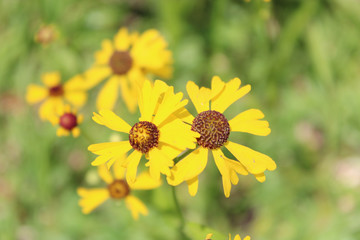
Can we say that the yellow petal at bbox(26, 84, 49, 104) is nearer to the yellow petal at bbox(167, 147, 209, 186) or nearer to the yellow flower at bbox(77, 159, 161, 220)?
the yellow flower at bbox(77, 159, 161, 220)

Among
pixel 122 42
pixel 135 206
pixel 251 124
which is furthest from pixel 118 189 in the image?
pixel 122 42

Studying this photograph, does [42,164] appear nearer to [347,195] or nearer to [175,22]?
[175,22]

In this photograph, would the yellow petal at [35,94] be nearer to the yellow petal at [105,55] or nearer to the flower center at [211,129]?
the yellow petal at [105,55]

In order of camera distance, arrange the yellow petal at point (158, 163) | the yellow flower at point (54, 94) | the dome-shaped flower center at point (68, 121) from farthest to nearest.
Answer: the yellow flower at point (54, 94) < the dome-shaped flower center at point (68, 121) < the yellow petal at point (158, 163)

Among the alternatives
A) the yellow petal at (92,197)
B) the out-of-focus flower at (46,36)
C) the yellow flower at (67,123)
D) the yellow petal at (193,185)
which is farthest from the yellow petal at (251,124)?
the out-of-focus flower at (46,36)

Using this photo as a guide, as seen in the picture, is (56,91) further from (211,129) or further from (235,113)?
(211,129)

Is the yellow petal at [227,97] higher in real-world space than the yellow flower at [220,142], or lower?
higher
